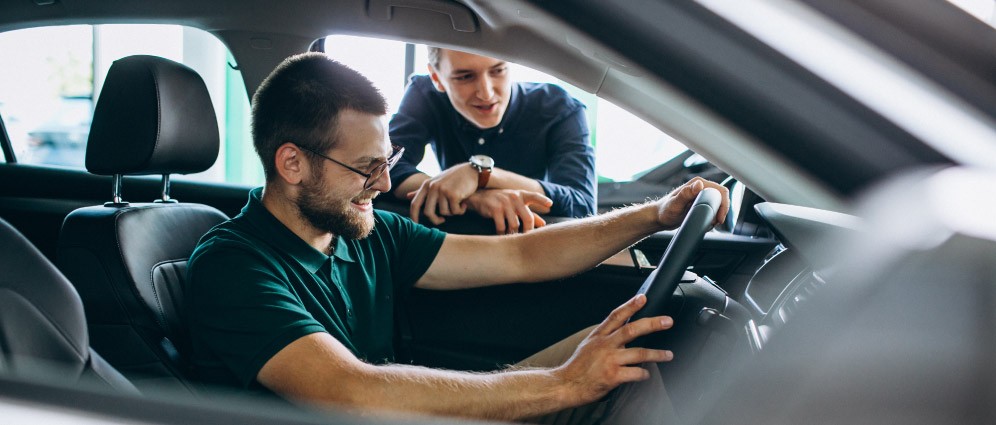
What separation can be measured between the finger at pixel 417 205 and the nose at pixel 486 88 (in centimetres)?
62

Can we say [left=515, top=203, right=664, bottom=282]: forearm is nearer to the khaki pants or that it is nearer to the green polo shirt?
the green polo shirt

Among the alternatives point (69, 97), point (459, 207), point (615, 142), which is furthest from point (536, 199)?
point (69, 97)

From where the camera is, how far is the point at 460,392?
4.34ft

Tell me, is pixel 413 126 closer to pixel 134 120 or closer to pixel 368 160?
pixel 368 160

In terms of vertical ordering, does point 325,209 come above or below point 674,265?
below

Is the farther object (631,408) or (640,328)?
(631,408)

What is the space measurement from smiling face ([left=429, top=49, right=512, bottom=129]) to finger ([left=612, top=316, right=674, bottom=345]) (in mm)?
1416

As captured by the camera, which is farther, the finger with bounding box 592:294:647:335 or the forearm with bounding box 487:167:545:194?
the forearm with bounding box 487:167:545:194

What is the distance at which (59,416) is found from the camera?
2.39 ft

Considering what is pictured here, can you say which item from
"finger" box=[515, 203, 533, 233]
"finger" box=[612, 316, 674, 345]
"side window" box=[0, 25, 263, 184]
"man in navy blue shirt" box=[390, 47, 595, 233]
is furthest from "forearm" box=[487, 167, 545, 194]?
"side window" box=[0, 25, 263, 184]

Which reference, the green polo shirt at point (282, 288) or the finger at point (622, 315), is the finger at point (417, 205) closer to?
the green polo shirt at point (282, 288)

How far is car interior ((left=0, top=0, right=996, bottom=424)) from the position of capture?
0.64 m

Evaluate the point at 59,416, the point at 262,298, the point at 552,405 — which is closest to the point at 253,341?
the point at 262,298

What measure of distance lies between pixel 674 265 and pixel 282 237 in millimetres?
795
